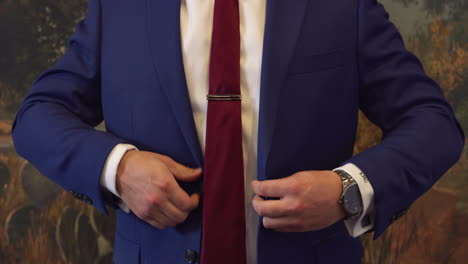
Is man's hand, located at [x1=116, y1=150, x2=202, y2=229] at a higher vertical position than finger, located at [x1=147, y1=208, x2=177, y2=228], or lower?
higher

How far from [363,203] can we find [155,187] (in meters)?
0.38

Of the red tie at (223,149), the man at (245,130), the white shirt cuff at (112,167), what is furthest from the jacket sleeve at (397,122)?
the white shirt cuff at (112,167)

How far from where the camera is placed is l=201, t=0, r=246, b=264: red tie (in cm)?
81

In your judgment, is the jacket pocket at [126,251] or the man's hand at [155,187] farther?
the jacket pocket at [126,251]

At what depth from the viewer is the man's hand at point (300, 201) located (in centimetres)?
73

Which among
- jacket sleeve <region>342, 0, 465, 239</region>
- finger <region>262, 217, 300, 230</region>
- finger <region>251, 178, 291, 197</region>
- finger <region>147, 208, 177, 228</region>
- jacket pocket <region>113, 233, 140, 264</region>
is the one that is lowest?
jacket pocket <region>113, 233, 140, 264</region>

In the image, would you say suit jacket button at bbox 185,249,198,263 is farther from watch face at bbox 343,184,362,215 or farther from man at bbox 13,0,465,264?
watch face at bbox 343,184,362,215

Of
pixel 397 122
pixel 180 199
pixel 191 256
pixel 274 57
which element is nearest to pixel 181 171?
pixel 180 199

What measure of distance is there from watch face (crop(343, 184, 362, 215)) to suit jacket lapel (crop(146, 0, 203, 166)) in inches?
11.3

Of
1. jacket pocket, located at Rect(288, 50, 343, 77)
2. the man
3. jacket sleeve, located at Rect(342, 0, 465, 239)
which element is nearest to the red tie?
the man

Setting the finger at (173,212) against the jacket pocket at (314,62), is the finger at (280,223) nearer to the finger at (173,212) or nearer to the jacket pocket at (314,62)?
the finger at (173,212)

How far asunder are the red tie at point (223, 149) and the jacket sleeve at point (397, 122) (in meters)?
0.24

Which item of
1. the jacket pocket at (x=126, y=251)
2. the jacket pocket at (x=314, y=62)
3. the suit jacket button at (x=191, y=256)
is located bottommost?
the jacket pocket at (x=126, y=251)

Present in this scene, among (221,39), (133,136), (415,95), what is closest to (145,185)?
(133,136)
